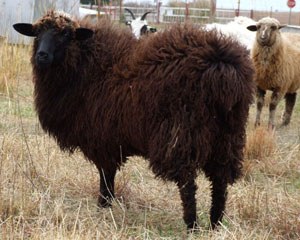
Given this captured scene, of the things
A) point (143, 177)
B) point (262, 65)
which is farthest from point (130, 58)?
point (262, 65)

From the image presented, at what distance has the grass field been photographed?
12.8 ft

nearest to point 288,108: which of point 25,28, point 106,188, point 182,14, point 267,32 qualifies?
point 267,32

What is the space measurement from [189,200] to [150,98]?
30.5 inches

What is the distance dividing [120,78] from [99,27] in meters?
0.66

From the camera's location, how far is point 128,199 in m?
4.84

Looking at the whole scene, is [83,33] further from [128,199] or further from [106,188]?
[128,199]

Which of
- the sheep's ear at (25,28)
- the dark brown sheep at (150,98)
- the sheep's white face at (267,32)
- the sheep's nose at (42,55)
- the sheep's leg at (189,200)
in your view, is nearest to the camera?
the dark brown sheep at (150,98)

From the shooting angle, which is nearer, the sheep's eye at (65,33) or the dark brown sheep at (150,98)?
the dark brown sheep at (150,98)

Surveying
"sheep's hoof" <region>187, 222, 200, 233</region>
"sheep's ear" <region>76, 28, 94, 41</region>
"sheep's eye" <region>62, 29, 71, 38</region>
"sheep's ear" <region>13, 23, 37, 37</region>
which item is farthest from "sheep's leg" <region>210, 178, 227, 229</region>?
"sheep's ear" <region>13, 23, 37, 37</region>

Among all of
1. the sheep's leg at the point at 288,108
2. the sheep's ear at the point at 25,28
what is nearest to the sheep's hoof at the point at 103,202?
the sheep's ear at the point at 25,28

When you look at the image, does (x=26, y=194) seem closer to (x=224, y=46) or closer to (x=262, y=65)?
(x=224, y=46)

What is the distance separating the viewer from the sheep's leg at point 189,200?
394 centimetres

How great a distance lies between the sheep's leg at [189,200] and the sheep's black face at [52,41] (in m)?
1.41

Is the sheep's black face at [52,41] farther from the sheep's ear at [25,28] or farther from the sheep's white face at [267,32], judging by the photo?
the sheep's white face at [267,32]
